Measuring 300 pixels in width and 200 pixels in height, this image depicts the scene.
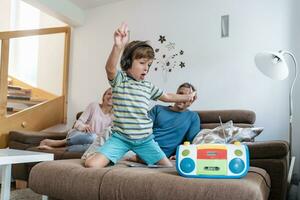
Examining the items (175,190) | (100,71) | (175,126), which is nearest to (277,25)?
(175,126)

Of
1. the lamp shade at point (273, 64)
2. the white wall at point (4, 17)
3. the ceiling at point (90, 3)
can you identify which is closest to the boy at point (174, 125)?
the lamp shade at point (273, 64)

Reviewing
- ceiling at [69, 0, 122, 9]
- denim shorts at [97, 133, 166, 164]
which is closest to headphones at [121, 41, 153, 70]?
denim shorts at [97, 133, 166, 164]

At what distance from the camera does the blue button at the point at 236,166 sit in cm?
151

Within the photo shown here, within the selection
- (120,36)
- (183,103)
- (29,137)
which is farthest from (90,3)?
(120,36)

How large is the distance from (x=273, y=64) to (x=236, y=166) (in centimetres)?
127

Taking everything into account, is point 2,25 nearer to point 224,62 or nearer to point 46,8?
point 46,8

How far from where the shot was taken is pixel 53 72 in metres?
4.83

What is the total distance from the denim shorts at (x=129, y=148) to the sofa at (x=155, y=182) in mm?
155

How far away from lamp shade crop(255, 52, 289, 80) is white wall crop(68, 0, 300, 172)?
2.30 feet

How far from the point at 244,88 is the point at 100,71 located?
1.75 meters

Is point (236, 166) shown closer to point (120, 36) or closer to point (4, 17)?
point (120, 36)

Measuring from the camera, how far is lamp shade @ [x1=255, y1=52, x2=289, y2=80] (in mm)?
2516

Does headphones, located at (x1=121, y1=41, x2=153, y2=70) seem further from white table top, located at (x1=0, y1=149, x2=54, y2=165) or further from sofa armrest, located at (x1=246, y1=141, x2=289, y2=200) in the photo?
sofa armrest, located at (x1=246, y1=141, x2=289, y2=200)

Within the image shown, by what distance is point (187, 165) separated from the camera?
155cm
